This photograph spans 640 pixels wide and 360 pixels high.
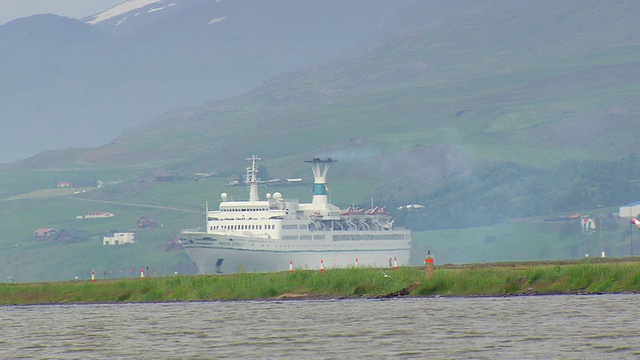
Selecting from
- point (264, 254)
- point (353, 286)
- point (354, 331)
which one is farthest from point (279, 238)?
point (354, 331)

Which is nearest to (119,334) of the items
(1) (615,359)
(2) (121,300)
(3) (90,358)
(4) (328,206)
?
(3) (90,358)

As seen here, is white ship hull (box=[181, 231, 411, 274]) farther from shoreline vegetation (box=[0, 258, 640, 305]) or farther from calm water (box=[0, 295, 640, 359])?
calm water (box=[0, 295, 640, 359])

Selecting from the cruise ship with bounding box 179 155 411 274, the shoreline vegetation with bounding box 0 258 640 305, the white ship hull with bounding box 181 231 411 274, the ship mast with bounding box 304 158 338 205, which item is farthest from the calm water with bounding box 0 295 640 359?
the ship mast with bounding box 304 158 338 205

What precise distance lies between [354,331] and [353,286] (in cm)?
1922

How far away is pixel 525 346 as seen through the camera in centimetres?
3722

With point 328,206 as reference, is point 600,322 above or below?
below

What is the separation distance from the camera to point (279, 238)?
165375 millimetres

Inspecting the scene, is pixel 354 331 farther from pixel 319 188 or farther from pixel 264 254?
pixel 319 188

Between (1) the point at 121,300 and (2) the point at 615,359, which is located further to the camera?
(1) the point at 121,300

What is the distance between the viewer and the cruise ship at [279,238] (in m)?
165

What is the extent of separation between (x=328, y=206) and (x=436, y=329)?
134 m

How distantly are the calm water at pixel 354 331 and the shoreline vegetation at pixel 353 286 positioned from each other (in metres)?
2.48

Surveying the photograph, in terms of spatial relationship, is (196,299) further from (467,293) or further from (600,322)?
(600,322)

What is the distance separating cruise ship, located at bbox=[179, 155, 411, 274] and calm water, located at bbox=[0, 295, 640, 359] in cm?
10502
